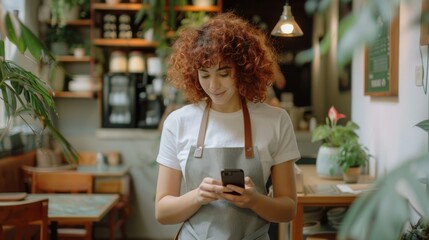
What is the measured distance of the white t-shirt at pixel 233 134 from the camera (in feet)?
5.15

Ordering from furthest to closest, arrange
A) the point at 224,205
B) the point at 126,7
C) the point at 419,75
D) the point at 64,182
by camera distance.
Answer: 1. the point at 126,7
2. the point at 64,182
3. the point at 419,75
4. the point at 224,205

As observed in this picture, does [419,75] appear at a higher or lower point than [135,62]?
lower

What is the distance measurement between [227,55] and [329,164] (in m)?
1.38

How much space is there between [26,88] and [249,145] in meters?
0.73

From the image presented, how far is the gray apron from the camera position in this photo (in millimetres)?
1549

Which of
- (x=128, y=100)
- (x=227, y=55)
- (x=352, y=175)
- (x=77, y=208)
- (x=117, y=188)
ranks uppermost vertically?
(x=227, y=55)

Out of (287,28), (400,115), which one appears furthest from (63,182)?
(400,115)

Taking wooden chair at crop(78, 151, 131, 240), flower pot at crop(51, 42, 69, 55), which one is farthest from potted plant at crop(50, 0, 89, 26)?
wooden chair at crop(78, 151, 131, 240)

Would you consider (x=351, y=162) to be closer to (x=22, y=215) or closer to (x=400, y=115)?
(x=400, y=115)

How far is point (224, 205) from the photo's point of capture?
1.56 metres

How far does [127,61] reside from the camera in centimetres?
472

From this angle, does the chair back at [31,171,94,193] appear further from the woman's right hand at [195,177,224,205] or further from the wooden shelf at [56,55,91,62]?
the woman's right hand at [195,177,224,205]

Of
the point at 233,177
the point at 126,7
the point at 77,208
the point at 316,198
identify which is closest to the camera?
the point at 233,177

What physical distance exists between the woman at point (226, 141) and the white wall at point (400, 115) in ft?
1.41
